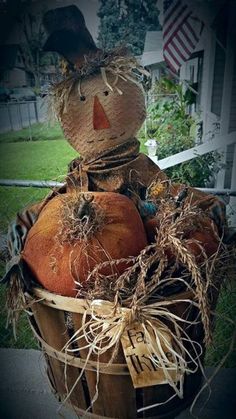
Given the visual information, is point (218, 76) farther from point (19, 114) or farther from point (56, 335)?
point (56, 335)

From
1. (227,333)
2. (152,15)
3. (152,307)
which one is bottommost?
(227,333)

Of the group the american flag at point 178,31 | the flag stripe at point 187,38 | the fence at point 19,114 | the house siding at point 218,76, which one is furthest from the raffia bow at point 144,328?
the house siding at point 218,76

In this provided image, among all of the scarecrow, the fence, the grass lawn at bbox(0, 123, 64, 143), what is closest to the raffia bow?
the scarecrow

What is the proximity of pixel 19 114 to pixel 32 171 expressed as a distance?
41 centimetres

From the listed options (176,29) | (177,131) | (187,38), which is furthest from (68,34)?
(177,131)

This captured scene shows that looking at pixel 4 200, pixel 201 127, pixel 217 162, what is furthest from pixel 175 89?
pixel 4 200

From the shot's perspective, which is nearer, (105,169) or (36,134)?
(105,169)

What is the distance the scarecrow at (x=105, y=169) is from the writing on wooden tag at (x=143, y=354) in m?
0.15

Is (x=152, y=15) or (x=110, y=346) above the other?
(x=152, y=15)

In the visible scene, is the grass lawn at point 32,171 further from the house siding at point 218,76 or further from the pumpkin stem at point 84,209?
the house siding at point 218,76

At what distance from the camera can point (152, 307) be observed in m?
0.85

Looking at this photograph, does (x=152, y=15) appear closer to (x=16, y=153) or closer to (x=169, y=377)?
(x=16, y=153)

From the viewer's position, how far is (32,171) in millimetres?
1788

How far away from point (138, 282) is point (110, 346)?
0.15m
